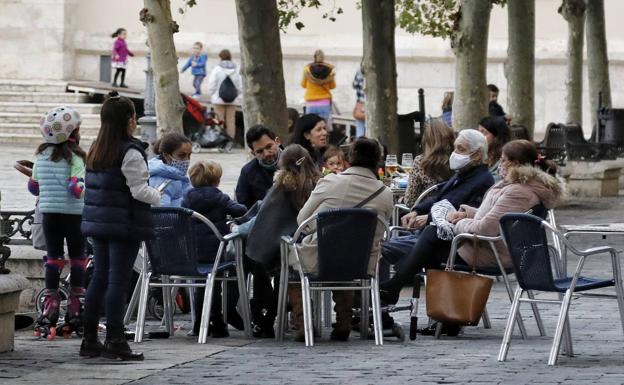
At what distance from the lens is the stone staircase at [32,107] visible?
121 ft

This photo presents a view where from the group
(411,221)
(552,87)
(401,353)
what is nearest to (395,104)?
(411,221)

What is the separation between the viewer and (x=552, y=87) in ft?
157

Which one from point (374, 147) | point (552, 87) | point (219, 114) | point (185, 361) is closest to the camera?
point (185, 361)

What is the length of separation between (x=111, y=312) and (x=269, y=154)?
7.79 feet

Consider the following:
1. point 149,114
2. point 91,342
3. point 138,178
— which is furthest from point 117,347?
point 149,114

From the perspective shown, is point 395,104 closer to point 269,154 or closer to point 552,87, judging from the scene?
point 269,154

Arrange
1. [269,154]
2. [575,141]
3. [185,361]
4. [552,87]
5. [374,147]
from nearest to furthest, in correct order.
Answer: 1. [185,361]
2. [374,147]
3. [269,154]
4. [575,141]
5. [552,87]

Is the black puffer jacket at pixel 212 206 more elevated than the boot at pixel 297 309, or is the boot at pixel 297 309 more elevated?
the black puffer jacket at pixel 212 206

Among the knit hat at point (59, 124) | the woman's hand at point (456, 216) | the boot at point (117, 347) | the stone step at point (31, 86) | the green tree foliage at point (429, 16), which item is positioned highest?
the green tree foliage at point (429, 16)

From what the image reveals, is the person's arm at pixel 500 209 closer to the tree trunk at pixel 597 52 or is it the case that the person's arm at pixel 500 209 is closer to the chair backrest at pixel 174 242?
the chair backrest at pixel 174 242

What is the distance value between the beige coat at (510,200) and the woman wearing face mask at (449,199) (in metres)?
0.37

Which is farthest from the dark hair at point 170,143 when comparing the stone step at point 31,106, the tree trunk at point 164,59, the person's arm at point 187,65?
the person's arm at point 187,65

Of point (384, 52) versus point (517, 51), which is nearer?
point (384, 52)

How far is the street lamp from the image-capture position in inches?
1005
